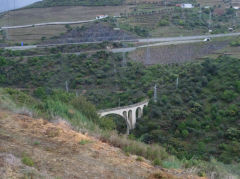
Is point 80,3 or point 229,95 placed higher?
point 80,3

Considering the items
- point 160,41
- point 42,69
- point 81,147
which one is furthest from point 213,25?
point 81,147

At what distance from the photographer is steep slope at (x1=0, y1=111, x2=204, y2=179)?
15.3 ft

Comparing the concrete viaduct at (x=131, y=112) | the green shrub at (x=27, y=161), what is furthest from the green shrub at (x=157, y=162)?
the concrete viaduct at (x=131, y=112)

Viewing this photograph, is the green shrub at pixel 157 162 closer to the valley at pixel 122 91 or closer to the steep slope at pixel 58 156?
the valley at pixel 122 91

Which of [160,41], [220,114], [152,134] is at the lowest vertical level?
[152,134]

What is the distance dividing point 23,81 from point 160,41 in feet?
54.2

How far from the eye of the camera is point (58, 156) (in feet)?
17.1

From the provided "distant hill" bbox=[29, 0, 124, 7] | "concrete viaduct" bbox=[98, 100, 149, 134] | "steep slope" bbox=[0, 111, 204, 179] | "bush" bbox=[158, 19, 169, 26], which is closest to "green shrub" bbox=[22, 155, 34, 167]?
"steep slope" bbox=[0, 111, 204, 179]

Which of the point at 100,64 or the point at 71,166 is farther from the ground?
the point at 71,166

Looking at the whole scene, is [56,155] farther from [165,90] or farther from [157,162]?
[165,90]

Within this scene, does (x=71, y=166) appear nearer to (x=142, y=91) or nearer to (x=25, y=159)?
(x=25, y=159)

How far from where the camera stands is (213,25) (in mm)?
43438

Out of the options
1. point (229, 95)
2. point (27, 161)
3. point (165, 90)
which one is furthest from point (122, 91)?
point (27, 161)

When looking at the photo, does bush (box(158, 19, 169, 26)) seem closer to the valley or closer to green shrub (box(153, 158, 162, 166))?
the valley
